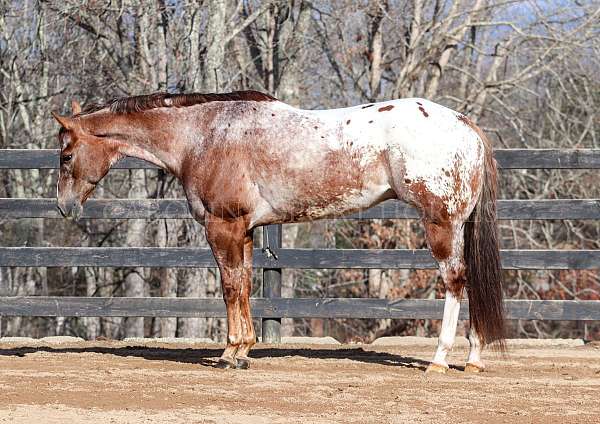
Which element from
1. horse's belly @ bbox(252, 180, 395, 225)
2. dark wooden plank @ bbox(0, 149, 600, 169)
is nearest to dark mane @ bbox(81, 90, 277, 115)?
horse's belly @ bbox(252, 180, 395, 225)

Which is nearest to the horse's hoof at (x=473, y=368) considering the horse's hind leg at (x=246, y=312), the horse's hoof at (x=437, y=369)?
the horse's hoof at (x=437, y=369)

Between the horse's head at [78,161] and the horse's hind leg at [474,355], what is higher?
the horse's head at [78,161]

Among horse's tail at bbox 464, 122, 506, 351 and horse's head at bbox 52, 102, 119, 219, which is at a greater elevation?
horse's head at bbox 52, 102, 119, 219

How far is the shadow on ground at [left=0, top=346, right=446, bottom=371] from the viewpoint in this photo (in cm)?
707

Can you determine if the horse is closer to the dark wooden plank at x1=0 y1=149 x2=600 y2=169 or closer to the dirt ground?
the dirt ground

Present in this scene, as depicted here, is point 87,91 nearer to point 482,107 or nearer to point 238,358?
point 482,107

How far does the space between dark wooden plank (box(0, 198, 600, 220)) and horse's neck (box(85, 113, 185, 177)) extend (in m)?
1.44

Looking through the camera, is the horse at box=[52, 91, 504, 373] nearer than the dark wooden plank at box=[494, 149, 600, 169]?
Yes

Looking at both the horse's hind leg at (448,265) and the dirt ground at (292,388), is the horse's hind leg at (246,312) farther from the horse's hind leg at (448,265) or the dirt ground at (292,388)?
the horse's hind leg at (448,265)

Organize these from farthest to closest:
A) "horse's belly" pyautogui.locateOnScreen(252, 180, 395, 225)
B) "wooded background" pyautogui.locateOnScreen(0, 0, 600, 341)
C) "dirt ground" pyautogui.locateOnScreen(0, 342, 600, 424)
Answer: "wooded background" pyautogui.locateOnScreen(0, 0, 600, 341), "horse's belly" pyautogui.locateOnScreen(252, 180, 395, 225), "dirt ground" pyautogui.locateOnScreen(0, 342, 600, 424)

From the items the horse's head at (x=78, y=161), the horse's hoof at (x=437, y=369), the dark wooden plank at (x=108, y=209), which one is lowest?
the horse's hoof at (x=437, y=369)

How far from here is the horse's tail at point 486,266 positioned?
6.34m

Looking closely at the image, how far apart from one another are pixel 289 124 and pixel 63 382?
2351mm

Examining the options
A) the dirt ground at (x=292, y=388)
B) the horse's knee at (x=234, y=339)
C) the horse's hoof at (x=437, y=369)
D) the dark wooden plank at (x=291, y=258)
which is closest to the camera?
the dirt ground at (x=292, y=388)
